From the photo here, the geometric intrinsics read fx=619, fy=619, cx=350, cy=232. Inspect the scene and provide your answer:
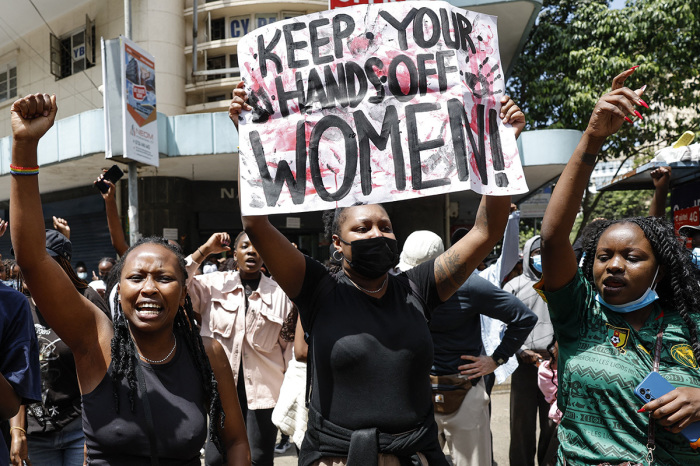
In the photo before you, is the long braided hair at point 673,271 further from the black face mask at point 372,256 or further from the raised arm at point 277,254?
the raised arm at point 277,254

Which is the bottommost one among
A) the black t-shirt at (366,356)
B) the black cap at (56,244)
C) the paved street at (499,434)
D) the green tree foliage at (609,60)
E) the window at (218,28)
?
→ the paved street at (499,434)

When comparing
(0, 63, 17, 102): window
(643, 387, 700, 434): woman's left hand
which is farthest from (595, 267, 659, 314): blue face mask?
(0, 63, 17, 102): window

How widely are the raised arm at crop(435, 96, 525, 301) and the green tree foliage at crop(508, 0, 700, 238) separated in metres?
10.8

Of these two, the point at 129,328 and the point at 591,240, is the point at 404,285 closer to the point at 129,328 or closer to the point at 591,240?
the point at 591,240

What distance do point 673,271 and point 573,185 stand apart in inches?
→ 21.7

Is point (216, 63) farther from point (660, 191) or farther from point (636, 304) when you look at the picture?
point (636, 304)

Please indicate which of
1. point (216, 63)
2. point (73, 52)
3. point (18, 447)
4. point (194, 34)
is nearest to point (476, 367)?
point (18, 447)

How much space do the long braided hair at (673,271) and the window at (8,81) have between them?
68.3 ft

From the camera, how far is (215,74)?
652 inches

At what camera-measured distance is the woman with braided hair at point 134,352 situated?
1971 mm

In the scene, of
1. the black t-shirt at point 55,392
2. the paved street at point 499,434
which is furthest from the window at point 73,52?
the black t-shirt at point 55,392

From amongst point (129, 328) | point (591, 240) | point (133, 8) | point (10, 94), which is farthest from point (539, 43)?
point (10, 94)

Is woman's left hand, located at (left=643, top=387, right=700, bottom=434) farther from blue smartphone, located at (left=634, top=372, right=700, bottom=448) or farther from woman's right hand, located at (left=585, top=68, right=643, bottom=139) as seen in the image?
woman's right hand, located at (left=585, top=68, right=643, bottom=139)

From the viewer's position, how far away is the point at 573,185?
225cm
